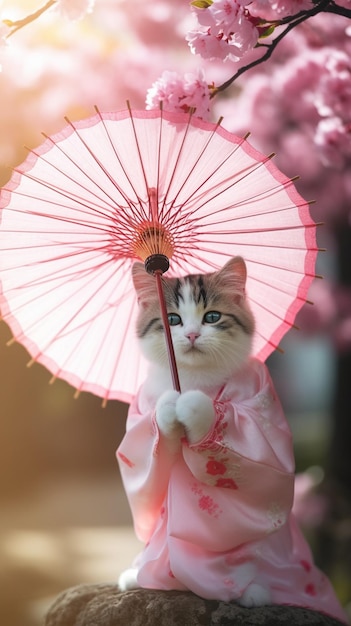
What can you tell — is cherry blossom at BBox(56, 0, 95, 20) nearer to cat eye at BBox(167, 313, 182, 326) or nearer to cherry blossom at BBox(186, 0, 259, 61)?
cherry blossom at BBox(186, 0, 259, 61)

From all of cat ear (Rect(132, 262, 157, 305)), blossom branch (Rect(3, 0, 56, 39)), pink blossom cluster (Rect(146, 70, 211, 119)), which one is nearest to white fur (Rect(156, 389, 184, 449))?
cat ear (Rect(132, 262, 157, 305))

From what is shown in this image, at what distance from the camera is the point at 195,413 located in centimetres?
170

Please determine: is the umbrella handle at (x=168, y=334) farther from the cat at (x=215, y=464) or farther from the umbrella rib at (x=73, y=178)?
the umbrella rib at (x=73, y=178)

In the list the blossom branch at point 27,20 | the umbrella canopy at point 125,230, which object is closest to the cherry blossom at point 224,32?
the umbrella canopy at point 125,230

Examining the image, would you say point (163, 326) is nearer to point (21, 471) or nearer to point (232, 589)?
point (232, 589)

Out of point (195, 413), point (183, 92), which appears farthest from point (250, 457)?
point (183, 92)

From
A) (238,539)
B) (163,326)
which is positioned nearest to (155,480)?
(238,539)

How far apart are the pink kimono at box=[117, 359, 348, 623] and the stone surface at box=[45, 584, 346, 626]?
0.04m

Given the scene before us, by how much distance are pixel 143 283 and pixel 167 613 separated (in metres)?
0.86

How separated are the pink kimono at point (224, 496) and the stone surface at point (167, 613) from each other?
42 millimetres

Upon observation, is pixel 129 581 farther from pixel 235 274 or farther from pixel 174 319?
pixel 235 274

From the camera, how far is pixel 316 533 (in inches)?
194

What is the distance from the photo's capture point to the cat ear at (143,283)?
2.02m

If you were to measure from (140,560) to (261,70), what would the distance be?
3.37 metres
